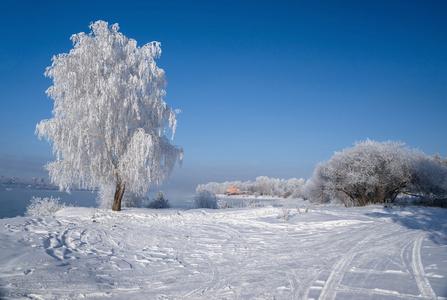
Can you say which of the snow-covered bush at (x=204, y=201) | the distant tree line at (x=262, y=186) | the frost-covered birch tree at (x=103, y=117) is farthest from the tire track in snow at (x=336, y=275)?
the distant tree line at (x=262, y=186)

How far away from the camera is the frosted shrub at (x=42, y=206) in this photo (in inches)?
528

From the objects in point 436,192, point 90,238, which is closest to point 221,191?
point 436,192

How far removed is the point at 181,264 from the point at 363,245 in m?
4.27

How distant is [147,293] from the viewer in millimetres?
3354

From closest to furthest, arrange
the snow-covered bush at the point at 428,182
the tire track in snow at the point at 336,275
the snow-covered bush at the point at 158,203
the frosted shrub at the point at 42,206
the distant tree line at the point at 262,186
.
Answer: the tire track in snow at the point at 336,275 < the frosted shrub at the point at 42,206 < the snow-covered bush at the point at 428,182 < the snow-covered bush at the point at 158,203 < the distant tree line at the point at 262,186

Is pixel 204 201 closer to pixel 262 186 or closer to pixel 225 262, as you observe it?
pixel 225 262

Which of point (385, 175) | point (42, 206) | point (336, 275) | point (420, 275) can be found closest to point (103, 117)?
point (42, 206)

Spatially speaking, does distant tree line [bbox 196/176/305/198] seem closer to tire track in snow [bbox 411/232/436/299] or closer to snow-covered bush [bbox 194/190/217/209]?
snow-covered bush [bbox 194/190/217/209]

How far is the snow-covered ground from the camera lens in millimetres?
3334

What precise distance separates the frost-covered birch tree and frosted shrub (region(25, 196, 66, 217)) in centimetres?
309

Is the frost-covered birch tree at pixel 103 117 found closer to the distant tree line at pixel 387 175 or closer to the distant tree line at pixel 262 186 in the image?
the distant tree line at pixel 387 175

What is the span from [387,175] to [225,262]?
14147 millimetres

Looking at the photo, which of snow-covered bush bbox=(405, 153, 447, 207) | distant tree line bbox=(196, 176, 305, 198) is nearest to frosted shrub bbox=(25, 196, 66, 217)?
snow-covered bush bbox=(405, 153, 447, 207)

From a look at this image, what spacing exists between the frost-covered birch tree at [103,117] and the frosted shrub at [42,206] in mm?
3095
